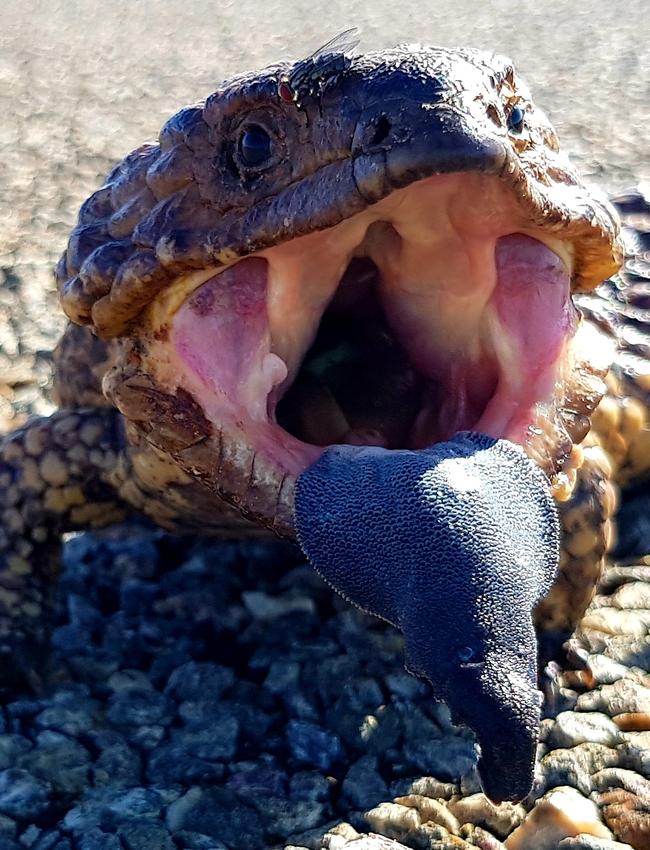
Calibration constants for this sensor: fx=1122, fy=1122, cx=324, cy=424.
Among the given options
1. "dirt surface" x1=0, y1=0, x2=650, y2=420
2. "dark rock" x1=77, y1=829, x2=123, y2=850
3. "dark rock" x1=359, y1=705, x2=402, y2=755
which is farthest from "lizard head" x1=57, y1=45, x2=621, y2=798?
"dirt surface" x1=0, y1=0, x2=650, y2=420

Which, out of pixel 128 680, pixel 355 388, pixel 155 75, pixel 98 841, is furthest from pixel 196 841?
pixel 155 75

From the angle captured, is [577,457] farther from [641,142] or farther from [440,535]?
[641,142]

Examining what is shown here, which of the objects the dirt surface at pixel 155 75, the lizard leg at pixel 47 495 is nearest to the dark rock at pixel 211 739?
the lizard leg at pixel 47 495

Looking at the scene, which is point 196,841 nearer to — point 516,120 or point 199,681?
point 199,681

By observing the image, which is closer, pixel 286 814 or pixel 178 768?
pixel 286 814

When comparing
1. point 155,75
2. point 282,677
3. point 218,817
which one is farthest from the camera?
point 155,75

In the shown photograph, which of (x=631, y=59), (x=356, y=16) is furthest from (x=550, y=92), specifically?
(x=356, y=16)

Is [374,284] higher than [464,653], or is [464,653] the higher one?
[374,284]
